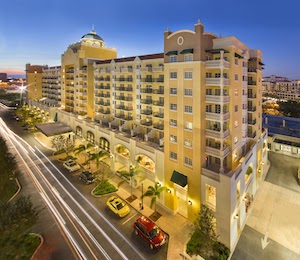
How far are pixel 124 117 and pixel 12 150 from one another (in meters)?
30.6

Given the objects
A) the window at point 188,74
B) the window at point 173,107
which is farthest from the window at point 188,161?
the window at point 188,74

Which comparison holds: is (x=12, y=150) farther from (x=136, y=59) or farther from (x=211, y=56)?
(x=211, y=56)

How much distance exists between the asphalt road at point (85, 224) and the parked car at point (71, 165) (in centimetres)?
189

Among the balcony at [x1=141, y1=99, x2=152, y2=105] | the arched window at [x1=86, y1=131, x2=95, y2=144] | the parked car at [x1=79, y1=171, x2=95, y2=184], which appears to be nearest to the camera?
the parked car at [x1=79, y1=171, x2=95, y2=184]

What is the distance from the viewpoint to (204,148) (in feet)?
84.1

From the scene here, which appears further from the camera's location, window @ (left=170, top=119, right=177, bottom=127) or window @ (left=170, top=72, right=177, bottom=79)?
window @ (left=170, top=119, right=177, bottom=127)

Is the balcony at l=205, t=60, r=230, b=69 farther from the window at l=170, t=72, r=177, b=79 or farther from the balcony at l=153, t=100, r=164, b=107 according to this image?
the balcony at l=153, t=100, r=164, b=107

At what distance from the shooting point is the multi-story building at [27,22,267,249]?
24141mm

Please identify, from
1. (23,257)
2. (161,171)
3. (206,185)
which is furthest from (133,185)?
(23,257)

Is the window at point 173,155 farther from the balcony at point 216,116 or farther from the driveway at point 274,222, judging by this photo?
the driveway at point 274,222

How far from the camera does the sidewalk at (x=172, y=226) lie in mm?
21641

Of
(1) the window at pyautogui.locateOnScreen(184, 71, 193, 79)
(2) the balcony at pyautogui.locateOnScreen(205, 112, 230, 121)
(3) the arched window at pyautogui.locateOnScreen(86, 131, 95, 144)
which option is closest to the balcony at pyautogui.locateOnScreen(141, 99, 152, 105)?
(1) the window at pyautogui.locateOnScreen(184, 71, 193, 79)

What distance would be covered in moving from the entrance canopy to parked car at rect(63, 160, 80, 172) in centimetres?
1354

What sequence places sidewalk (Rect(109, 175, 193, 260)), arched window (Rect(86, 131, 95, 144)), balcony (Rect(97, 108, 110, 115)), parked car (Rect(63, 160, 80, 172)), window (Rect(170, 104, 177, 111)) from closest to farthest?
sidewalk (Rect(109, 175, 193, 260)) < window (Rect(170, 104, 177, 111)) < parked car (Rect(63, 160, 80, 172)) < arched window (Rect(86, 131, 95, 144)) < balcony (Rect(97, 108, 110, 115))
